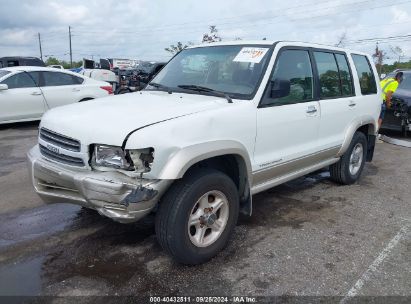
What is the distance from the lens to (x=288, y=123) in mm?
4152

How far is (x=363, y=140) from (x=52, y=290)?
→ 4.60 m

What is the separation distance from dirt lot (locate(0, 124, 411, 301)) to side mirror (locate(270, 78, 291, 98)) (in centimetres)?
137

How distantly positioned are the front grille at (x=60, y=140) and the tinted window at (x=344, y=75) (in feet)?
11.4

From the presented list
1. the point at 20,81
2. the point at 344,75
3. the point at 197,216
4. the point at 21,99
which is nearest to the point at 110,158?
the point at 197,216

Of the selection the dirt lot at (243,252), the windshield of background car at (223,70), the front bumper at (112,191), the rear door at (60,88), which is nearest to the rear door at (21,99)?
the rear door at (60,88)

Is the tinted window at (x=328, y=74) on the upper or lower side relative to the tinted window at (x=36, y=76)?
upper

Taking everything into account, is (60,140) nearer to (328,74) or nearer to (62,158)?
(62,158)

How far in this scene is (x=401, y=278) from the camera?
3.33m

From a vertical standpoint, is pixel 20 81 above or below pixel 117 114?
below

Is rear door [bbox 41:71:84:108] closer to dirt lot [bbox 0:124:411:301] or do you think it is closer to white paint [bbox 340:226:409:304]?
dirt lot [bbox 0:124:411:301]

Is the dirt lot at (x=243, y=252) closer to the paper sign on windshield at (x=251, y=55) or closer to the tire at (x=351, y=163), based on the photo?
the tire at (x=351, y=163)

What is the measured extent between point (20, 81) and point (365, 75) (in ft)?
26.4

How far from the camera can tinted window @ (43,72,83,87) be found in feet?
34.7

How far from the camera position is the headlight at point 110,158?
9.91 feet
